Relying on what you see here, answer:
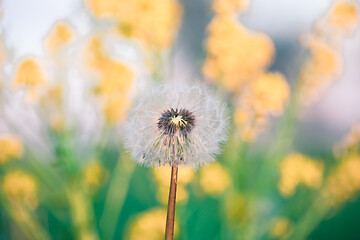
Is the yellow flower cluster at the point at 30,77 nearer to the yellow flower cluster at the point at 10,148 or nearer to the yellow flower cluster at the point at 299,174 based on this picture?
the yellow flower cluster at the point at 10,148

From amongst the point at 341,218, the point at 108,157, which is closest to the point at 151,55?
the point at 108,157

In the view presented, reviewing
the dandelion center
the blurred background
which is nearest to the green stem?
the blurred background

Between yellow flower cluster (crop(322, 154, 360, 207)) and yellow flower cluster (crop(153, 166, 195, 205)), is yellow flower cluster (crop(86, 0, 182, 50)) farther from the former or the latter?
yellow flower cluster (crop(322, 154, 360, 207))

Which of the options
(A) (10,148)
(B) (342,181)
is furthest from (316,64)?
(A) (10,148)

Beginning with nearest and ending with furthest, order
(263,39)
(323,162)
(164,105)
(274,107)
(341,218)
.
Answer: (164,105) < (274,107) < (263,39) < (323,162) < (341,218)

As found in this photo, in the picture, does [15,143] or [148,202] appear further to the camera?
[148,202]

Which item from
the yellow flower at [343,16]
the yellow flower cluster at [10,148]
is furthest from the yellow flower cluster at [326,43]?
the yellow flower cluster at [10,148]

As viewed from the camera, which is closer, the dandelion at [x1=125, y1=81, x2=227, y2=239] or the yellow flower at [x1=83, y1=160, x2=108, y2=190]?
the dandelion at [x1=125, y1=81, x2=227, y2=239]

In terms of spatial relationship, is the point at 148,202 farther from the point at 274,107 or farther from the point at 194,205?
→ the point at 274,107
